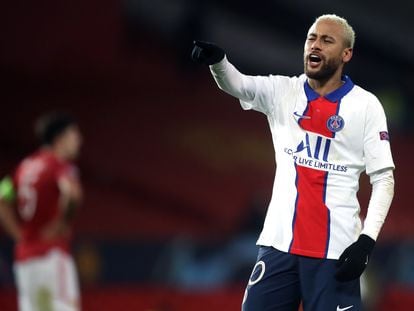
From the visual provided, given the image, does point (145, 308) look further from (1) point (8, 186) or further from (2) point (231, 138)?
(2) point (231, 138)

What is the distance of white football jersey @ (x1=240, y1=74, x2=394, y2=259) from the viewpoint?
443 centimetres

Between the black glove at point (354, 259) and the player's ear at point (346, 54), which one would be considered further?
the player's ear at point (346, 54)

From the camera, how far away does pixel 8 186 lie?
808 centimetres

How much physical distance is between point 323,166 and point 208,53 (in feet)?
2.27

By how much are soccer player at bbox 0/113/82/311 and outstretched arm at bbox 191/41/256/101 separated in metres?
3.33

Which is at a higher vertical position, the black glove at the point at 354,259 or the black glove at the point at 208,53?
the black glove at the point at 208,53

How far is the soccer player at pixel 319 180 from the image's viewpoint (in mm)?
4418

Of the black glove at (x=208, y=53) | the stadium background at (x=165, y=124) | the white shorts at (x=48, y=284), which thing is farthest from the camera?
the stadium background at (x=165, y=124)

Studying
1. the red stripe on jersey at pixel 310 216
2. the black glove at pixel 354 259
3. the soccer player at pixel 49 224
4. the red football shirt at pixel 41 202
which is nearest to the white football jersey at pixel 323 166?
→ the red stripe on jersey at pixel 310 216

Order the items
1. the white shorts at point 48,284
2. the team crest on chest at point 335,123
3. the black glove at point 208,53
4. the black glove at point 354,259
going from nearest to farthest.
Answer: the black glove at point 354,259, the black glove at point 208,53, the team crest on chest at point 335,123, the white shorts at point 48,284

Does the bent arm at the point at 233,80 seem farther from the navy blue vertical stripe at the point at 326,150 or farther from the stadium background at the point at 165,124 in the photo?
the stadium background at the point at 165,124

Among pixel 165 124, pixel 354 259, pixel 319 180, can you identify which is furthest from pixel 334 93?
pixel 165 124

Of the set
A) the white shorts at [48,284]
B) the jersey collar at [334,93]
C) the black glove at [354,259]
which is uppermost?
the jersey collar at [334,93]

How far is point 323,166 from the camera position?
4.48 meters
